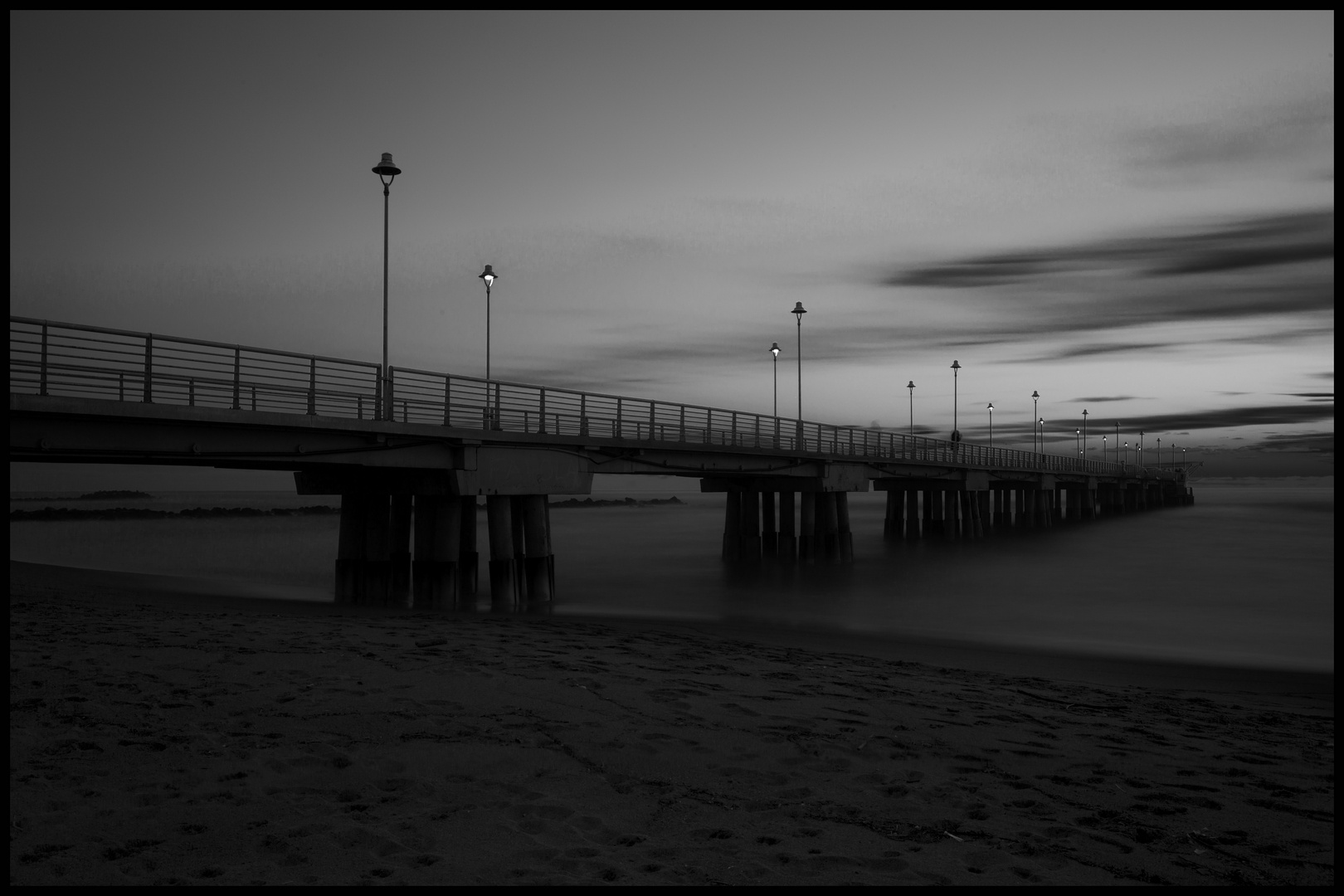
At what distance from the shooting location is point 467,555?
74.2 ft

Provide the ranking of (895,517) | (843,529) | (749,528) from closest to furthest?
1. (749,528)
2. (843,529)
3. (895,517)

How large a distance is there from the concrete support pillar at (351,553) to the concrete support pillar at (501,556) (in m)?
2.94

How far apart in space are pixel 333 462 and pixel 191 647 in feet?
30.0

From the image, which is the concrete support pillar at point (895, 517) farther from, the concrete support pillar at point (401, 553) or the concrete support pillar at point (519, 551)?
the concrete support pillar at point (401, 553)

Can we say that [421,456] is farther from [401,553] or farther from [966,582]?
[966,582]

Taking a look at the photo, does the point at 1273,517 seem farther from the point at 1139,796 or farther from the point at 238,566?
the point at 1139,796

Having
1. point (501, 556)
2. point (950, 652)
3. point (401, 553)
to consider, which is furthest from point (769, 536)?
point (950, 652)

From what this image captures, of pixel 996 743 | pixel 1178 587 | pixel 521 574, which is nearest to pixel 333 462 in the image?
pixel 521 574

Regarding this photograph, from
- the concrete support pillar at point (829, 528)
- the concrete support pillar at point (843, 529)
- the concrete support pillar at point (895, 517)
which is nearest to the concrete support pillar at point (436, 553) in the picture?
the concrete support pillar at point (829, 528)

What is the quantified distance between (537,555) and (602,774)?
17.1 metres

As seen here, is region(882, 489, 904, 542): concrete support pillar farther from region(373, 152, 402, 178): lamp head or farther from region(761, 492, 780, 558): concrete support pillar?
→ region(373, 152, 402, 178): lamp head

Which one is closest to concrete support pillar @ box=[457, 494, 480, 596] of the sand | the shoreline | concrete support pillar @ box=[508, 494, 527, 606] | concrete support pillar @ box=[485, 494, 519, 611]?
concrete support pillar @ box=[485, 494, 519, 611]

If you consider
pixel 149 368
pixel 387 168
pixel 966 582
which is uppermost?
pixel 387 168

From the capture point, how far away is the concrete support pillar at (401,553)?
21000 millimetres
